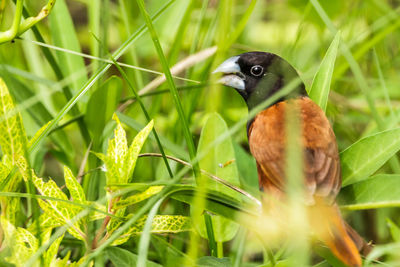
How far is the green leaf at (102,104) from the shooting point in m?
1.79

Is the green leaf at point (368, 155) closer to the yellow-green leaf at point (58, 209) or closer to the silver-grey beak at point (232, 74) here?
the silver-grey beak at point (232, 74)

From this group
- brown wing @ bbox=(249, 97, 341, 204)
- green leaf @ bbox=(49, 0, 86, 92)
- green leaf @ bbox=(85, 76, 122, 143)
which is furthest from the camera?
green leaf @ bbox=(49, 0, 86, 92)

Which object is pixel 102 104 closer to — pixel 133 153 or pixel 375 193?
pixel 133 153

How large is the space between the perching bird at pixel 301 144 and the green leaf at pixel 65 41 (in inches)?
21.5

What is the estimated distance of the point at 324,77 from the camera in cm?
156

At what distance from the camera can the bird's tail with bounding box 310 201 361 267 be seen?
1.25 metres

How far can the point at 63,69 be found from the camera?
210cm

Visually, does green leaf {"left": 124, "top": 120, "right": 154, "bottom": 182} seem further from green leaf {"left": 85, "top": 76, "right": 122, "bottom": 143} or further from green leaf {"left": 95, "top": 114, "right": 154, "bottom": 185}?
green leaf {"left": 85, "top": 76, "right": 122, "bottom": 143}

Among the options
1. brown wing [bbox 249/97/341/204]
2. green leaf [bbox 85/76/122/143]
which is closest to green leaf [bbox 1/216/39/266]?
green leaf [bbox 85/76/122/143]

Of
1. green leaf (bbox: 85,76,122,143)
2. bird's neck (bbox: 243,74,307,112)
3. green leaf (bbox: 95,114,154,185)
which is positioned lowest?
green leaf (bbox: 95,114,154,185)

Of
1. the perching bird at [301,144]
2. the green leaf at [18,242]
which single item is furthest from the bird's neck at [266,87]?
the green leaf at [18,242]

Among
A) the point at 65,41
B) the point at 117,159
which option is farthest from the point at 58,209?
the point at 65,41

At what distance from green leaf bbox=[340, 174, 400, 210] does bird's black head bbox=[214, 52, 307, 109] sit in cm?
49

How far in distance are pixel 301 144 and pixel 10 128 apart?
74 centimetres
